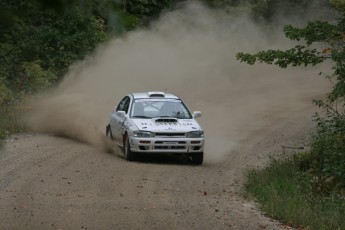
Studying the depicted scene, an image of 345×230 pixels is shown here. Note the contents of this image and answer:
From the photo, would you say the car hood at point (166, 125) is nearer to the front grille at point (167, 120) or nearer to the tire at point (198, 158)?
the front grille at point (167, 120)

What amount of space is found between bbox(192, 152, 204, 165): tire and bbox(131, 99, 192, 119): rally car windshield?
51.1 inches

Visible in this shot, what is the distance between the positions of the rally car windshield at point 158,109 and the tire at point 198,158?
4.26ft

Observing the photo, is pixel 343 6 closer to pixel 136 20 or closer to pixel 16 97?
pixel 16 97

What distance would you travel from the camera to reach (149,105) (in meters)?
19.2

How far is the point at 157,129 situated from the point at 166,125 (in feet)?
1.14

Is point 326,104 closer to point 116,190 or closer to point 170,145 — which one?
point 170,145

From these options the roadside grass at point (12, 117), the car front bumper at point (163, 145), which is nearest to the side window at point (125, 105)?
the car front bumper at point (163, 145)

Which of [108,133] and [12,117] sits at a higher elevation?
[12,117]

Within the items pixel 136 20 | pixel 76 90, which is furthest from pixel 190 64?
pixel 136 20

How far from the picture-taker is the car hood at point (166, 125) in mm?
17859

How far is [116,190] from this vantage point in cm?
1371

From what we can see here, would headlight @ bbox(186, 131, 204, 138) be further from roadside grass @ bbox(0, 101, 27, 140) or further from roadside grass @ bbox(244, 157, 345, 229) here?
roadside grass @ bbox(0, 101, 27, 140)

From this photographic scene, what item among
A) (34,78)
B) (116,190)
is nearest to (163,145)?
(116,190)

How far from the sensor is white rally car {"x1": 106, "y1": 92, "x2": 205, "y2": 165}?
58.0 feet
